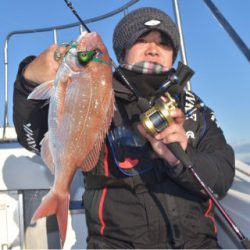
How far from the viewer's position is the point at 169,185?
1927mm

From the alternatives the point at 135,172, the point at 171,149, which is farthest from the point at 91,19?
the point at 171,149

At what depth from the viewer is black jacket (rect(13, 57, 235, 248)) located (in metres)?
1.83

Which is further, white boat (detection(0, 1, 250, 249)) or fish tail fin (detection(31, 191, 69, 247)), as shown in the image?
white boat (detection(0, 1, 250, 249))

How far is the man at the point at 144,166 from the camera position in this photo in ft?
6.00

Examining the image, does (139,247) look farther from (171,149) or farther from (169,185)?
(171,149)

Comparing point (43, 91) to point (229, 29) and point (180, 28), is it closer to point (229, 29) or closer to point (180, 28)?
point (229, 29)

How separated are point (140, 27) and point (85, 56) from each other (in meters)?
0.64

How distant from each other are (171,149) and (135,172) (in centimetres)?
39

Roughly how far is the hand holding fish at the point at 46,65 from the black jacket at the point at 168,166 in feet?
0.43

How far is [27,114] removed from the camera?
2.05m

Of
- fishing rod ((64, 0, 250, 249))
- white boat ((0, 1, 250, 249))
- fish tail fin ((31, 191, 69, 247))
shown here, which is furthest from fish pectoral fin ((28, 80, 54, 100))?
white boat ((0, 1, 250, 249))

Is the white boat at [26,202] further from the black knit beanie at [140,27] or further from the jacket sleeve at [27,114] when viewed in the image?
the black knit beanie at [140,27]

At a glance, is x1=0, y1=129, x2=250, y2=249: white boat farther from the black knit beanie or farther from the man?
the black knit beanie

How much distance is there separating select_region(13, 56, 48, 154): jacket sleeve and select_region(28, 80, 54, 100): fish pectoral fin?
22 centimetres
